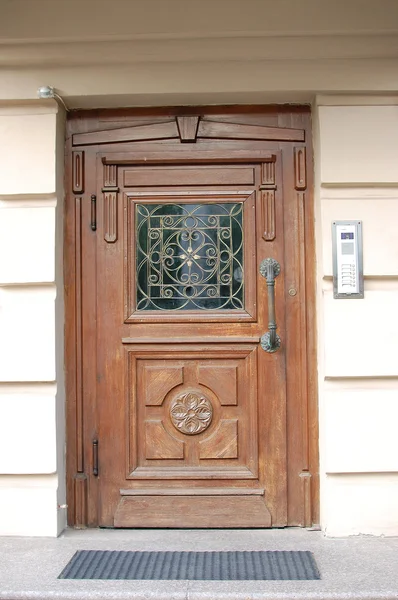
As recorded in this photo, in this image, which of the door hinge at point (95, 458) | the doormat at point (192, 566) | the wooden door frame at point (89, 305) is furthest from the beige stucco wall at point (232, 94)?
the doormat at point (192, 566)

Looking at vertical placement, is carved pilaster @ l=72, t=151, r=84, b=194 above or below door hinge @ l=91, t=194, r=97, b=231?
above

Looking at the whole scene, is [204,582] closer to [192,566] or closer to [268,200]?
[192,566]

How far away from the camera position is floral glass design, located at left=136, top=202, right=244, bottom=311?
3789 millimetres

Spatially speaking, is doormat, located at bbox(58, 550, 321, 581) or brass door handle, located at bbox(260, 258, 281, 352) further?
brass door handle, located at bbox(260, 258, 281, 352)

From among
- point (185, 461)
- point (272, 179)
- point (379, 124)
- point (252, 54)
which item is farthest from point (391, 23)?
point (185, 461)

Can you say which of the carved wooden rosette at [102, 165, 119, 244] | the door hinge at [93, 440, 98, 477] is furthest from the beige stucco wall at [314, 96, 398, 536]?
the door hinge at [93, 440, 98, 477]

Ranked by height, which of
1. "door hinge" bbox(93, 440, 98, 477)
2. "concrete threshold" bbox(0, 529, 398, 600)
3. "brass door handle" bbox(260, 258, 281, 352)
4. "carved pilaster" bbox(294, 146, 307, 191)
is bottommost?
"concrete threshold" bbox(0, 529, 398, 600)

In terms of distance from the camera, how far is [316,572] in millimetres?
3062

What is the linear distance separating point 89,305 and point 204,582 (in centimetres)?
170

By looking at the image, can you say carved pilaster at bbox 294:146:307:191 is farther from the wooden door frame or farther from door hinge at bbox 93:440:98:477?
door hinge at bbox 93:440:98:477

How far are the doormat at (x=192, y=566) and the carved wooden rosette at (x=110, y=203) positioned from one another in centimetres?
179

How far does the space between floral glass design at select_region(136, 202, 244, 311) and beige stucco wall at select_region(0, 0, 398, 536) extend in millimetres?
513

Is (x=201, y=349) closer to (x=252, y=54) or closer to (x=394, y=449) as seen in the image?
(x=394, y=449)

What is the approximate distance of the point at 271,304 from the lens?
12.0 ft
